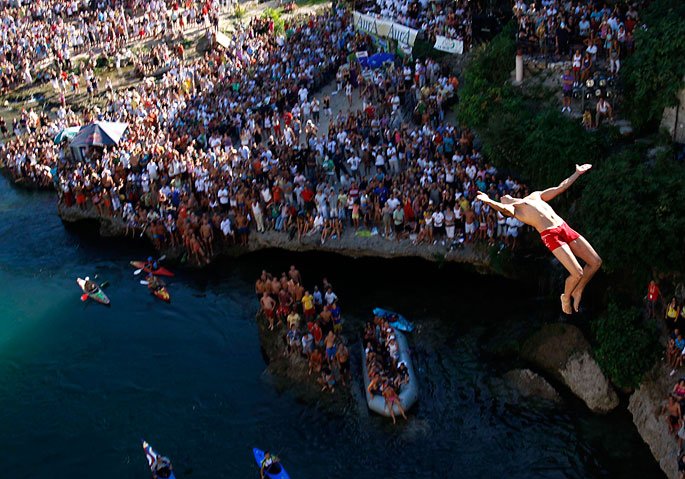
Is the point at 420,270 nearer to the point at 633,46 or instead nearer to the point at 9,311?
the point at 633,46

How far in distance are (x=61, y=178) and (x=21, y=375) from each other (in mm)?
12362

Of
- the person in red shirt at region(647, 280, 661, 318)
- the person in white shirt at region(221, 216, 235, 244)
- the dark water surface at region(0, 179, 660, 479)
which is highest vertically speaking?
the person in red shirt at region(647, 280, 661, 318)

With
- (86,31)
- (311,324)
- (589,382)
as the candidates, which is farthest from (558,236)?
(86,31)

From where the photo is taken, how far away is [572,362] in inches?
862

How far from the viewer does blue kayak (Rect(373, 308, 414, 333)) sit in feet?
80.0

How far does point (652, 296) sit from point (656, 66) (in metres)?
7.87

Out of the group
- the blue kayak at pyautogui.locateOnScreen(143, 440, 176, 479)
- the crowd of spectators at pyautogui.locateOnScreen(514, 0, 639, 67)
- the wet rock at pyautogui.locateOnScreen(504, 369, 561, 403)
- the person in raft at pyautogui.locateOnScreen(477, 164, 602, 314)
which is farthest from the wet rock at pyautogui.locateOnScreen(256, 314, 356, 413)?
the crowd of spectators at pyautogui.locateOnScreen(514, 0, 639, 67)

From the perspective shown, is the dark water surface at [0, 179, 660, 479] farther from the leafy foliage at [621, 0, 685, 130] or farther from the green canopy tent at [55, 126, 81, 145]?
the green canopy tent at [55, 126, 81, 145]

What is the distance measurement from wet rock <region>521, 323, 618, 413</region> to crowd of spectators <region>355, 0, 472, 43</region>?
633 inches

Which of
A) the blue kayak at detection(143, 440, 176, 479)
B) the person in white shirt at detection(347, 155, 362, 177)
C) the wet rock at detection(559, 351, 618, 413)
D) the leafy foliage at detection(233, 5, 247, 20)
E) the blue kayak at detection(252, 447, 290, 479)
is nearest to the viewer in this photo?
the blue kayak at detection(252, 447, 290, 479)

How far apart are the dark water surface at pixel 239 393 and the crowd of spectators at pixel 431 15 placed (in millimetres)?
12631

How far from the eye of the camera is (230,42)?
163 feet

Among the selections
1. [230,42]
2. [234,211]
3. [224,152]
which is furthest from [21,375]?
[230,42]

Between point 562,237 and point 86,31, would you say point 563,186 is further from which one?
point 86,31
